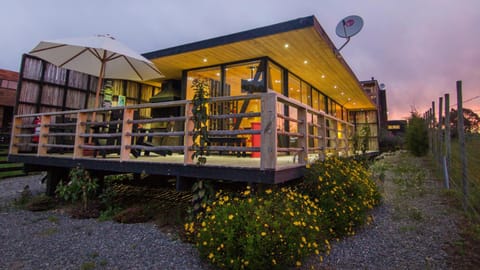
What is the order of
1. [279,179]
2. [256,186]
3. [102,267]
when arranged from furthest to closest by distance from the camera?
[256,186] → [279,179] → [102,267]

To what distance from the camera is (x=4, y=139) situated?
9453mm

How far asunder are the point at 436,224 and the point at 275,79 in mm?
4787

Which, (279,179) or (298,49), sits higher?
(298,49)

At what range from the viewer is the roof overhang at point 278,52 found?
4.95 m

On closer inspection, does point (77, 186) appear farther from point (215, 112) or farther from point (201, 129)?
point (215, 112)

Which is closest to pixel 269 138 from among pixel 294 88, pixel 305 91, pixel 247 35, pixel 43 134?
pixel 247 35

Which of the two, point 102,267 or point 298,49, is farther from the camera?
point 298,49

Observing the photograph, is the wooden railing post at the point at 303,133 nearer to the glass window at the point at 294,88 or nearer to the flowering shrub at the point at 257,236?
the flowering shrub at the point at 257,236

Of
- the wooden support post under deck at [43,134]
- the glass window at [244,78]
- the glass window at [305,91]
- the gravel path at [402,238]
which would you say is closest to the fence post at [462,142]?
the gravel path at [402,238]

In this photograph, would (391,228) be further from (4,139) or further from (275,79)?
(4,139)

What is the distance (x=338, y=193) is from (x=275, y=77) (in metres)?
4.32

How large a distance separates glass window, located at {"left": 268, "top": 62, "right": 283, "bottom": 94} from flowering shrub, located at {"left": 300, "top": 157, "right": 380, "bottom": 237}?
3.39 m

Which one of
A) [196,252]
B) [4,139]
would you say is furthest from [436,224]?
[4,139]

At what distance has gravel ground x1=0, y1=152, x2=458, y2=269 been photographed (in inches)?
95.7
